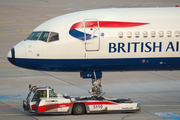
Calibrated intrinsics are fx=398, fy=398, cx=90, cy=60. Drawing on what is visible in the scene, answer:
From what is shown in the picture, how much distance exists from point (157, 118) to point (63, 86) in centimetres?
1025

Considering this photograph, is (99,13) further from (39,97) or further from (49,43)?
(39,97)

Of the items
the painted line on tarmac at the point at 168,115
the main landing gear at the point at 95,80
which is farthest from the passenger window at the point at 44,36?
the painted line on tarmac at the point at 168,115

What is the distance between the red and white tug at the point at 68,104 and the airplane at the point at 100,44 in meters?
0.95

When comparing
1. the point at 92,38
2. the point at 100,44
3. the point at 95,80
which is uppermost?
the point at 92,38

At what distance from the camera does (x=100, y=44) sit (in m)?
23.1

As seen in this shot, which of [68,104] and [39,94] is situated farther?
[39,94]

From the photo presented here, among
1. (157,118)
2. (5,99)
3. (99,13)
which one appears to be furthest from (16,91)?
(157,118)

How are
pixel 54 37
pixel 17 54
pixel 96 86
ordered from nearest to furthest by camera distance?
pixel 17 54 < pixel 54 37 < pixel 96 86

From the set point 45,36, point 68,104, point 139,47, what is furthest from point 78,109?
point 139,47

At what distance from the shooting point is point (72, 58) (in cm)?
2331

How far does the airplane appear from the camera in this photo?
75.8 feet

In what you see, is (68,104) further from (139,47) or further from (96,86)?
(139,47)

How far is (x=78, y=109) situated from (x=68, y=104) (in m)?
0.72

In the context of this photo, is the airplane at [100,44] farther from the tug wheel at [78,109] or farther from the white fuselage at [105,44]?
the tug wheel at [78,109]
